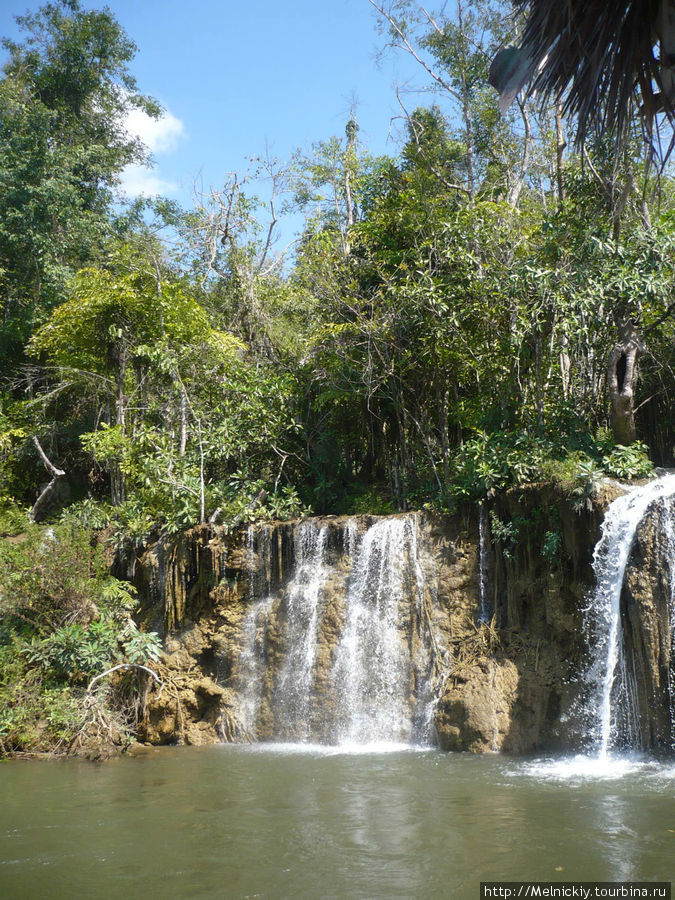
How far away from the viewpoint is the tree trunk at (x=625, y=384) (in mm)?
12547

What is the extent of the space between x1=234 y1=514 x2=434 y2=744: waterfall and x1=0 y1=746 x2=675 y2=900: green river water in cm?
145

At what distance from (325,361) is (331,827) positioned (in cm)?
1029

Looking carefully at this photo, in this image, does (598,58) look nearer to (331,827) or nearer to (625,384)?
(331,827)

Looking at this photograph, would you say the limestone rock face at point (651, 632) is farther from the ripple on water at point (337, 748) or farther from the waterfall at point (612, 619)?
the ripple on water at point (337, 748)

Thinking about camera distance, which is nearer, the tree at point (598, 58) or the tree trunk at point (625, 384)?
the tree at point (598, 58)

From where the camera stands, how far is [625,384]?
1264 cm

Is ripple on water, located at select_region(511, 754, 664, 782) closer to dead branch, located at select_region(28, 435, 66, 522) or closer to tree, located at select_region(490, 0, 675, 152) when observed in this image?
tree, located at select_region(490, 0, 675, 152)

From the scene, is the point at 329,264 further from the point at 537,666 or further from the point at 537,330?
the point at 537,666

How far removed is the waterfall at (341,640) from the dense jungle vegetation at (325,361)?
1424 millimetres

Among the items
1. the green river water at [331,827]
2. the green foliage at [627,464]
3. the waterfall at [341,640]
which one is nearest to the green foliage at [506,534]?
the waterfall at [341,640]

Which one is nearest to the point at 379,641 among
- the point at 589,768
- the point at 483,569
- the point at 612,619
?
the point at 483,569

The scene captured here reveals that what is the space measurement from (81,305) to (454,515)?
911cm

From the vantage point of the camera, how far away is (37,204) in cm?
1927

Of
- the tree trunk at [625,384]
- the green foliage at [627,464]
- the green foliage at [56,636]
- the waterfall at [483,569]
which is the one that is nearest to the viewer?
the green foliage at [56,636]
